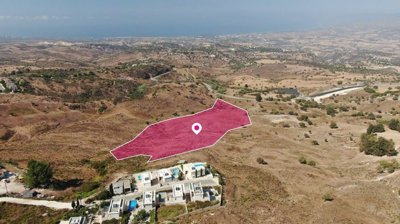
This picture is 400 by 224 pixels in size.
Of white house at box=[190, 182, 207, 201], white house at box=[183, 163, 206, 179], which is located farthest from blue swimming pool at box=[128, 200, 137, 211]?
white house at box=[183, 163, 206, 179]

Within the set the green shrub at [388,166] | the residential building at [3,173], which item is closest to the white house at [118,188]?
the residential building at [3,173]

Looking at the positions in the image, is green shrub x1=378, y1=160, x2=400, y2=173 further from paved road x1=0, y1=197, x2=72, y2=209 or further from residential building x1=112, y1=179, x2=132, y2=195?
paved road x1=0, y1=197, x2=72, y2=209

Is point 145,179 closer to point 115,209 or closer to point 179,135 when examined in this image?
point 115,209

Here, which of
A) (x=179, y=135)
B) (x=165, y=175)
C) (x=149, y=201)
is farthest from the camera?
(x=179, y=135)

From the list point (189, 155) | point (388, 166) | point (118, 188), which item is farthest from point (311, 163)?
point (118, 188)

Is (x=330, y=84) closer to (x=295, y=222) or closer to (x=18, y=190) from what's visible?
(x=295, y=222)
